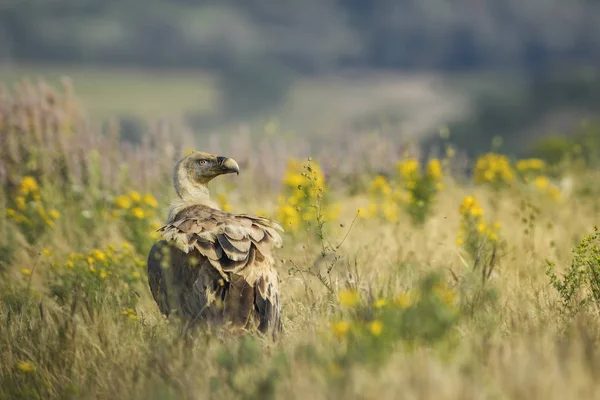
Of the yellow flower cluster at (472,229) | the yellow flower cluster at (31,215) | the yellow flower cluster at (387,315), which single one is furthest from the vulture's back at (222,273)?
the yellow flower cluster at (31,215)

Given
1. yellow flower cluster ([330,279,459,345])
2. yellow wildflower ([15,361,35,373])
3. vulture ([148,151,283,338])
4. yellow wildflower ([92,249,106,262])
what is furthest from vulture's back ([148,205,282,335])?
yellow wildflower ([92,249,106,262])

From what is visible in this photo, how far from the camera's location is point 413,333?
10.3 ft

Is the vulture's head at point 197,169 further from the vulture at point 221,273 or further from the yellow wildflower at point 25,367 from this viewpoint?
the yellow wildflower at point 25,367

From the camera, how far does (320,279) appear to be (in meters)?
Result: 4.06

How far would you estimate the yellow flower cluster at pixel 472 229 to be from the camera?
5.28 meters

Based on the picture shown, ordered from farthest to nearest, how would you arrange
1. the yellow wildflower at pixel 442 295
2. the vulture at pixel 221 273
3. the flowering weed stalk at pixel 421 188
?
the flowering weed stalk at pixel 421 188, the vulture at pixel 221 273, the yellow wildflower at pixel 442 295

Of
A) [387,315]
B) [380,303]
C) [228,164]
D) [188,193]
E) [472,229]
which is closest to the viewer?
[387,315]

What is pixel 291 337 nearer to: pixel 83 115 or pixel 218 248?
pixel 218 248

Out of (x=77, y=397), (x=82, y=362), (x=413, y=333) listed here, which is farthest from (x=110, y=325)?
(x=413, y=333)

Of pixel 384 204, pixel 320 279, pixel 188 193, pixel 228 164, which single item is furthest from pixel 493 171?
pixel 320 279

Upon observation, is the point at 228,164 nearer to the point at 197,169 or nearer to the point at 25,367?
the point at 197,169

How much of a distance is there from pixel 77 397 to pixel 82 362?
1.48 feet

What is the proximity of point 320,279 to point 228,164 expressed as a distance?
4.21 ft

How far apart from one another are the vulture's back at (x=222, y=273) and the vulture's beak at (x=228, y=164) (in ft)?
2.66
